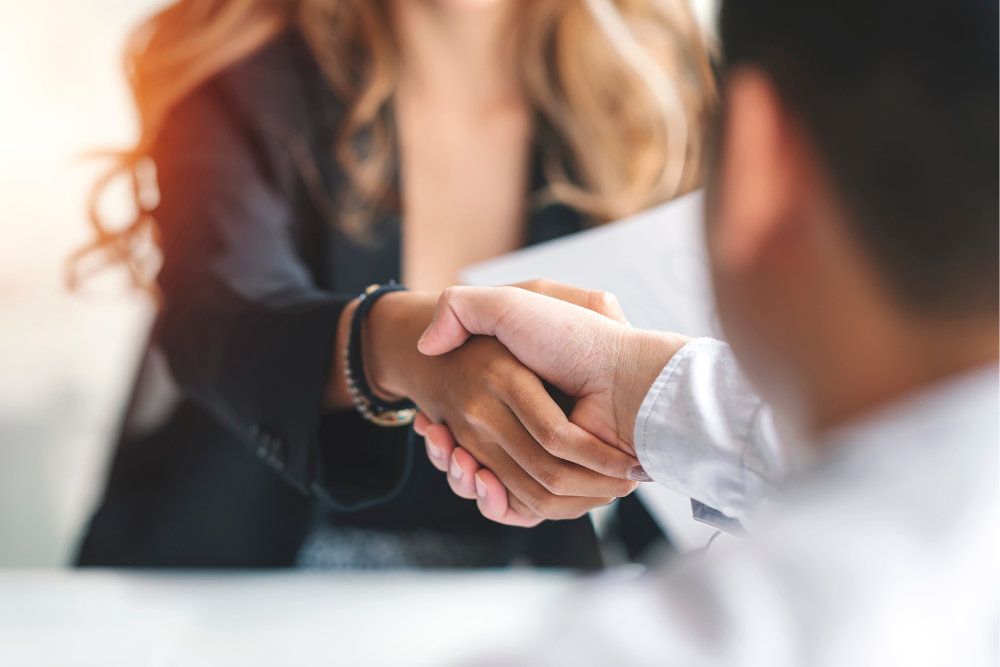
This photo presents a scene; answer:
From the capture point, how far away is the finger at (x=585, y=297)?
11.6 inches

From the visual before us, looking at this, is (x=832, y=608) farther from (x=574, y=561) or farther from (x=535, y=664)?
(x=574, y=561)

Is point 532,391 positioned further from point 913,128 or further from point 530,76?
point 530,76

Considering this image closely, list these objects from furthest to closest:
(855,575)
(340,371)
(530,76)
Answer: (530,76) → (340,371) → (855,575)

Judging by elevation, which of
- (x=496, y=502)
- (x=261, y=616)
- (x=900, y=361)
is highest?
(x=900, y=361)

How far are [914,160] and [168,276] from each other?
0.50m

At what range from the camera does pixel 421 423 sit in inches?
13.6

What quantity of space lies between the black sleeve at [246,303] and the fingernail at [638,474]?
146 mm

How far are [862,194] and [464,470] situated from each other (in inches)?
8.5

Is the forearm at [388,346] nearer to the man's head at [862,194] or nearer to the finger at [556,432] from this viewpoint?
the finger at [556,432]

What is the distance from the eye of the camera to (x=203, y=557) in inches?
21.1

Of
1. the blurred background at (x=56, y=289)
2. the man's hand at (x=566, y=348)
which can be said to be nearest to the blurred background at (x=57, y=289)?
the blurred background at (x=56, y=289)

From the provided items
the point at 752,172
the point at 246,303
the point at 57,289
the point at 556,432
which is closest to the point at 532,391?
the point at 556,432

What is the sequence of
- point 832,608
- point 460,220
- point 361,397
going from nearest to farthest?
1. point 832,608
2. point 361,397
3. point 460,220

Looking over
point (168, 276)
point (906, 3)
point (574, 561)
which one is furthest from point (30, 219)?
point (906, 3)
